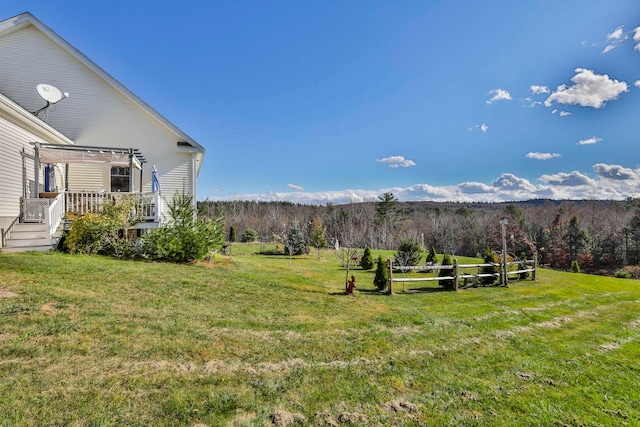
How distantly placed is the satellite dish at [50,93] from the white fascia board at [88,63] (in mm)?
1556

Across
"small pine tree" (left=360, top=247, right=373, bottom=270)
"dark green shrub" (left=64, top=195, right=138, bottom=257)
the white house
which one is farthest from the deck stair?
"small pine tree" (left=360, top=247, right=373, bottom=270)

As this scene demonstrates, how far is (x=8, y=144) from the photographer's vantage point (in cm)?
888

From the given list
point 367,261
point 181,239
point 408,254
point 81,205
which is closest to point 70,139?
point 81,205

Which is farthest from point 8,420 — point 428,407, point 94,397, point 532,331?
point 532,331

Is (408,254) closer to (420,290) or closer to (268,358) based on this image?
(420,290)

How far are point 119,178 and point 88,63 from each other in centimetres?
465

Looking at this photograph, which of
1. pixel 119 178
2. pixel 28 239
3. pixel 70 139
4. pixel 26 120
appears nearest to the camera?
pixel 28 239

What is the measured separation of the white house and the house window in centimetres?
4

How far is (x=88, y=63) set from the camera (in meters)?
12.3

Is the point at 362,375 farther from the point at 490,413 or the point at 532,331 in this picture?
the point at 532,331

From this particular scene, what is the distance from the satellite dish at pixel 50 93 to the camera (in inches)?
438

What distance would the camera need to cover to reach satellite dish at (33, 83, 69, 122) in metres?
11.1

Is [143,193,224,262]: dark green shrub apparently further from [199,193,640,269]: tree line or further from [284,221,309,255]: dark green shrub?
[199,193,640,269]: tree line

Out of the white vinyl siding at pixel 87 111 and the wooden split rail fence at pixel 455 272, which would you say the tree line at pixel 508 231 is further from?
the white vinyl siding at pixel 87 111
